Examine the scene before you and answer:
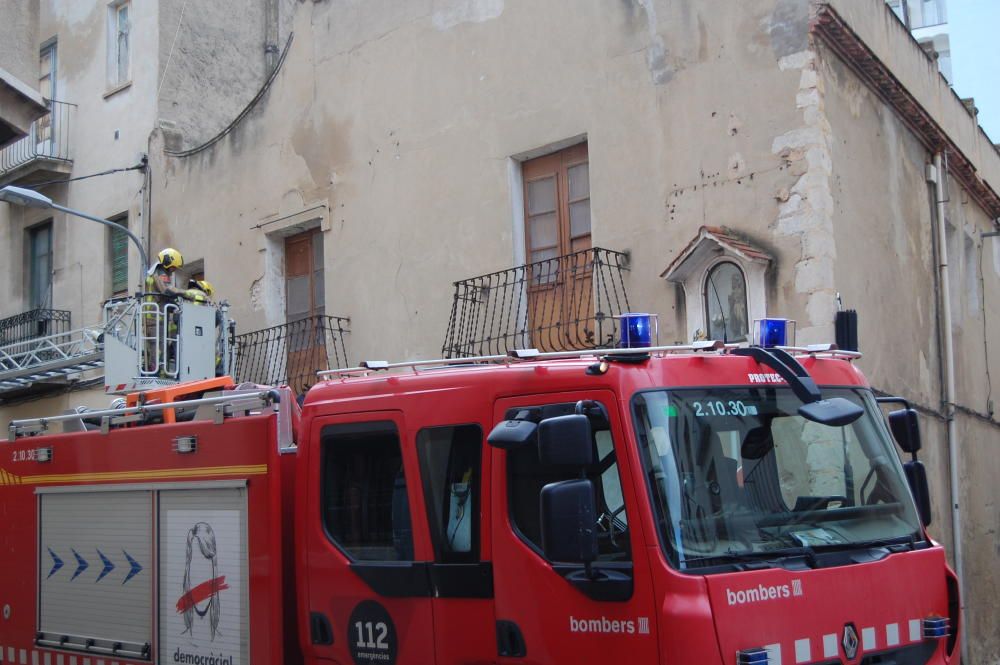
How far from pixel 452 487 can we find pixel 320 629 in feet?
3.63

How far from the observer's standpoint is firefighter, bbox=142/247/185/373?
40.8 feet

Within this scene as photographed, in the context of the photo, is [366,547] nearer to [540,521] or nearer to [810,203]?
[540,521]

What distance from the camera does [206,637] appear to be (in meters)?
6.20

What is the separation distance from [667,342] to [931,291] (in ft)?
12.5

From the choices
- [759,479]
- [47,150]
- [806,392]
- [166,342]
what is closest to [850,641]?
[759,479]

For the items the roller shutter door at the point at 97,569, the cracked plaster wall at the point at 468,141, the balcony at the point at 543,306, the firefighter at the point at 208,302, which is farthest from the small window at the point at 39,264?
the roller shutter door at the point at 97,569

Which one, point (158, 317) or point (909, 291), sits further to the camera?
point (158, 317)

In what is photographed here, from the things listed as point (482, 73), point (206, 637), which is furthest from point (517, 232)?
point (206, 637)

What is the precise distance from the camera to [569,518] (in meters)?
4.45

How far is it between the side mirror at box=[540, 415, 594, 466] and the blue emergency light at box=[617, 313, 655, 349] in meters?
0.94

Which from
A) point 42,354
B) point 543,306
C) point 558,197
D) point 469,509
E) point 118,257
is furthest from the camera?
point 42,354

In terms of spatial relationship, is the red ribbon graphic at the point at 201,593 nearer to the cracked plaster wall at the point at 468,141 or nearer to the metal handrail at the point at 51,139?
the cracked plaster wall at the point at 468,141

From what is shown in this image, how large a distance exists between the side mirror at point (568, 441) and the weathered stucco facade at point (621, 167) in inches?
220

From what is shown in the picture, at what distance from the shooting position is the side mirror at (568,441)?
452 centimetres
